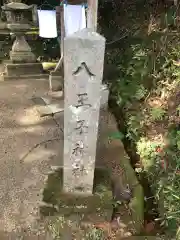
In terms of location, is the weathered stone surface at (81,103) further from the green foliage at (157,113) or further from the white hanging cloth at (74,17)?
the white hanging cloth at (74,17)

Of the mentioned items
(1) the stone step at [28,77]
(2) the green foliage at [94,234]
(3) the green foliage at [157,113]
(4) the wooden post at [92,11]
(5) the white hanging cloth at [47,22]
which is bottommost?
(2) the green foliage at [94,234]

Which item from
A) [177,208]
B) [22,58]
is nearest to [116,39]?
[22,58]

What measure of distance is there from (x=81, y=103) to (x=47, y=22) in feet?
14.8

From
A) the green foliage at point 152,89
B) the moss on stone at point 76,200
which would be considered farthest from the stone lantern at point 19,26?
the moss on stone at point 76,200

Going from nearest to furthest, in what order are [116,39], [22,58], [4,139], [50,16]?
[4,139], [50,16], [116,39], [22,58]

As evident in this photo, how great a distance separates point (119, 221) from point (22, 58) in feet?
20.1

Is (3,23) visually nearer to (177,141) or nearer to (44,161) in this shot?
(44,161)

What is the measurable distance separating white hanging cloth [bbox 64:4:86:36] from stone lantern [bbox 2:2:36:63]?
229cm


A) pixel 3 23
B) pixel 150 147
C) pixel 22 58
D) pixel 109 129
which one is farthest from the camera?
pixel 3 23

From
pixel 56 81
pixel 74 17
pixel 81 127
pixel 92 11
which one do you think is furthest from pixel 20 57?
pixel 81 127

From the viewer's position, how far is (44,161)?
483 cm

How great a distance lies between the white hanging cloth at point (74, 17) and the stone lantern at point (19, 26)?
229 cm

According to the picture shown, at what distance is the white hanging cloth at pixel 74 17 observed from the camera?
6137 millimetres

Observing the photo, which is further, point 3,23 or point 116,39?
point 3,23
